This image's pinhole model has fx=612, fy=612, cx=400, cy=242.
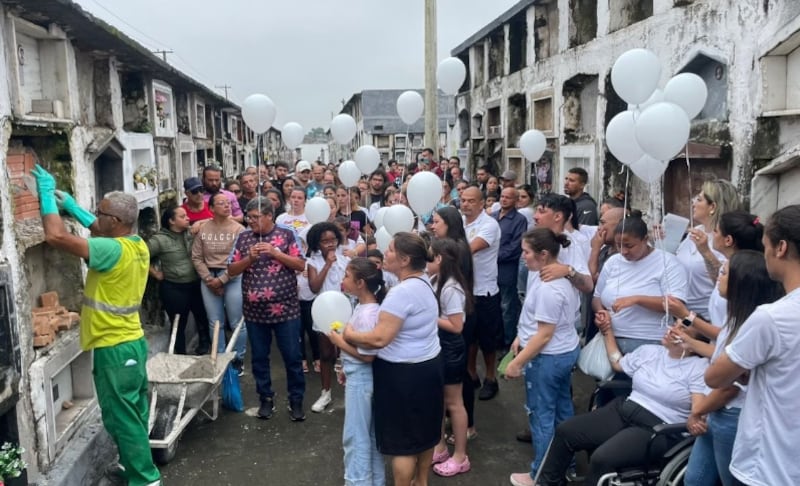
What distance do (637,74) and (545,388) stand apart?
225 centimetres

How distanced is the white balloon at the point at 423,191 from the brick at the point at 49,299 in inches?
108

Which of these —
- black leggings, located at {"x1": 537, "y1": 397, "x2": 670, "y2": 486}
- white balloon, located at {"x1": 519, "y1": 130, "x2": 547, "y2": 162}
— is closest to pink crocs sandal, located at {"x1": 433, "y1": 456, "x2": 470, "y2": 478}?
black leggings, located at {"x1": 537, "y1": 397, "x2": 670, "y2": 486}

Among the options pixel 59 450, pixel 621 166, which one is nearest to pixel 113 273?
pixel 59 450

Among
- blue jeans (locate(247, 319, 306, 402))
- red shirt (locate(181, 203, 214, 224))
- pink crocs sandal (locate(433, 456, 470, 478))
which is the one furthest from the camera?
red shirt (locate(181, 203, 214, 224))

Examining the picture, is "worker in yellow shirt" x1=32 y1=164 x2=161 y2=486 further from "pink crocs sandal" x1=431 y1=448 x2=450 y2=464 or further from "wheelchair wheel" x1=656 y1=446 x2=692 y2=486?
"wheelchair wheel" x1=656 y1=446 x2=692 y2=486

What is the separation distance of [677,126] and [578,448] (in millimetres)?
1951

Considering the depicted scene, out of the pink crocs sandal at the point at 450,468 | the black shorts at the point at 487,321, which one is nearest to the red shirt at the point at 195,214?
the black shorts at the point at 487,321

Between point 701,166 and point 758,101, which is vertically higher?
point 758,101

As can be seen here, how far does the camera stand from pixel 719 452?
8.32 ft

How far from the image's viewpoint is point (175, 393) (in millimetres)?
4160

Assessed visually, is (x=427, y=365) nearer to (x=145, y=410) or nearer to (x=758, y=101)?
(x=145, y=410)

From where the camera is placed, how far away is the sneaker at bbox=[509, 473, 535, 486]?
3.69 metres

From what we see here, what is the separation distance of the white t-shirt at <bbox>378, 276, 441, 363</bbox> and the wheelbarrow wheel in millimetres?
1830

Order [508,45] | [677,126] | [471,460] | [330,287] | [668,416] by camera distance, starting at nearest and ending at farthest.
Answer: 1. [668,416]
2. [677,126]
3. [471,460]
4. [330,287]
5. [508,45]
